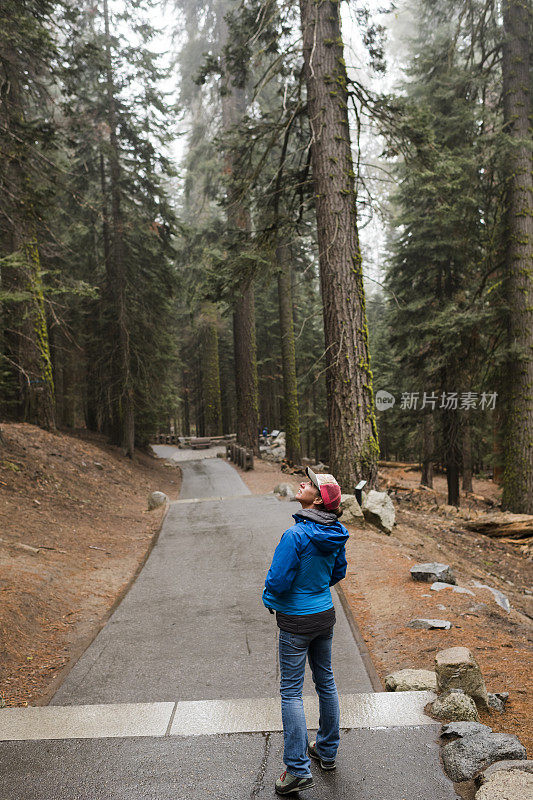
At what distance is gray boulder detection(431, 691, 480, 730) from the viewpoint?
3645 mm

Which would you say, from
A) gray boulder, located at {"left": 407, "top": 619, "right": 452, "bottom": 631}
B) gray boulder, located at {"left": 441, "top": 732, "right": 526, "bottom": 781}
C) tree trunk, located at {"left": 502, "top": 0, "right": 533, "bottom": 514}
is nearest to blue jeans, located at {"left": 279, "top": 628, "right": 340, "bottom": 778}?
gray boulder, located at {"left": 441, "top": 732, "right": 526, "bottom": 781}

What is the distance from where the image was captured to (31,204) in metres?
11.1

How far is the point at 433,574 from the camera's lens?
21.6 feet

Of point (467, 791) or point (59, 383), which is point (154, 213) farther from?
point (467, 791)

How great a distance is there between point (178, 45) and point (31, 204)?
23574mm

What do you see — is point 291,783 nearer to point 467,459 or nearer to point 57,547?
point 57,547

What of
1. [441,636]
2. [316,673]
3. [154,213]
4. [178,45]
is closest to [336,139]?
[441,636]

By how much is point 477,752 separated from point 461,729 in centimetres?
26

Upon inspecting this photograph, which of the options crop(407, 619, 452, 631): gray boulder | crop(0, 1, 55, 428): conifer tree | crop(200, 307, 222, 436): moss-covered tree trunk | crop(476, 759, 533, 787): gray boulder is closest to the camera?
crop(476, 759, 533, 787): gray boulder

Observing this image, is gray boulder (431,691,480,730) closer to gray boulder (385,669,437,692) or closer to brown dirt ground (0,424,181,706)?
gray boulder (385,669,437,692)

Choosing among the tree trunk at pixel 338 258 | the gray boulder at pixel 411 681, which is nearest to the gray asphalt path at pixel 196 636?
the gray boulder at pixel 411 681

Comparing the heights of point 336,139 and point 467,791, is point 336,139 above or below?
above

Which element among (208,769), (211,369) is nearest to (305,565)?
(208,769)

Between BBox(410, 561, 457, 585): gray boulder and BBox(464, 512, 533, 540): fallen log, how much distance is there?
18.8ft
